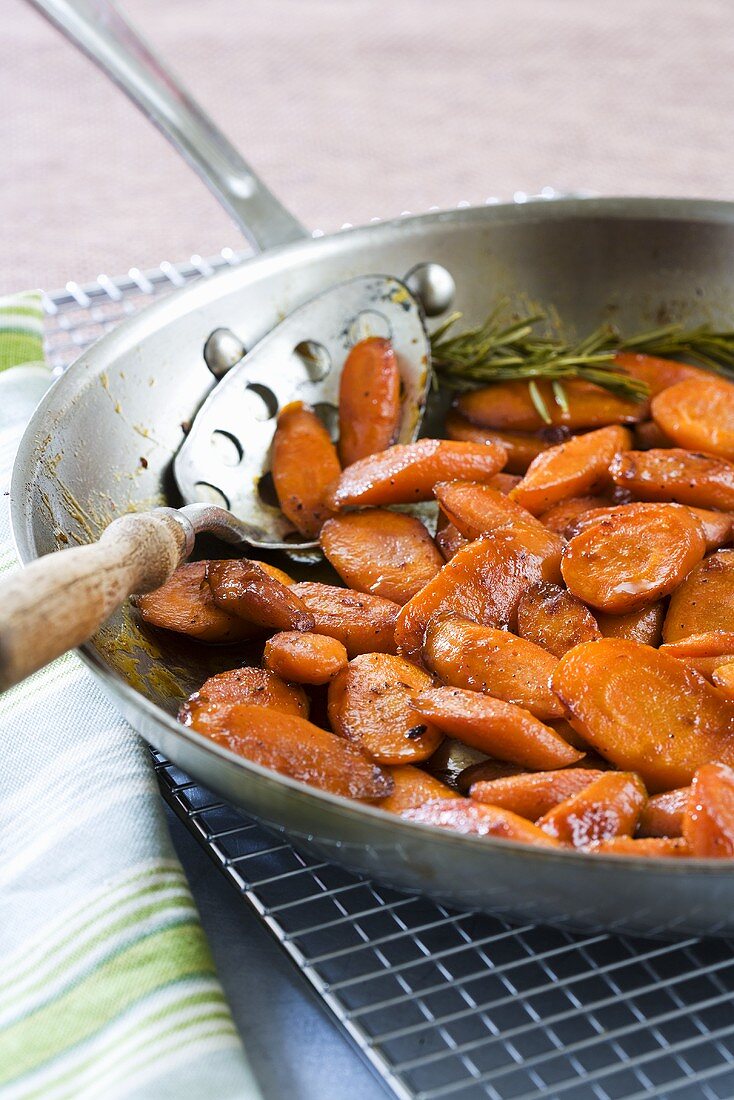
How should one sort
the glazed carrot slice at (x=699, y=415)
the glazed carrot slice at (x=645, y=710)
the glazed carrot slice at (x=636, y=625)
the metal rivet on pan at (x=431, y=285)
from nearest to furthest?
1. the glazed carrot slice at (x=645, y=710)
2. the glazed carrot slice at (x=636, y=625)
3. the glazed carrot slice at (x=699, y=415)
4. the metal rivet on pan at (x=431, y=285)

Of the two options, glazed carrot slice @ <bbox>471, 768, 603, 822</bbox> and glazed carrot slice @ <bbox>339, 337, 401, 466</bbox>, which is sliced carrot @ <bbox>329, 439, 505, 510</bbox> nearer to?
glazed carrot slice @ <bbox>339, 337, 401, 466</bbox>

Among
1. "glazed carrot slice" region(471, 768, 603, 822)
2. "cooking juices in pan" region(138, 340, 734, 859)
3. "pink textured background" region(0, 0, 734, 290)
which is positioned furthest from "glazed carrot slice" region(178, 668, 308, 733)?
"pink textured background" region(0, 0, 734, 290)

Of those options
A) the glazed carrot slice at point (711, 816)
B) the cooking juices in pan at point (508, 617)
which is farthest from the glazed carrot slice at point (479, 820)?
the glazed carrot slice at point (711, 816)

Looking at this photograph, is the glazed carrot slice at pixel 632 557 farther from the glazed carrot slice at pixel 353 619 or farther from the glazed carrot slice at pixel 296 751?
the glazed carrot slice at pixel 296 751

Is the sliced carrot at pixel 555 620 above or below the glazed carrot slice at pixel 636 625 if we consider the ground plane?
above

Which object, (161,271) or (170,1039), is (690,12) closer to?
(161,271)

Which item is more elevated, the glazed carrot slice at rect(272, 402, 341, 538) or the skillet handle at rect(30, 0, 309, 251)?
the skillet handle at rect(30, 0, 309, 251)

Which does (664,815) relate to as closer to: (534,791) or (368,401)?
(534,791)
